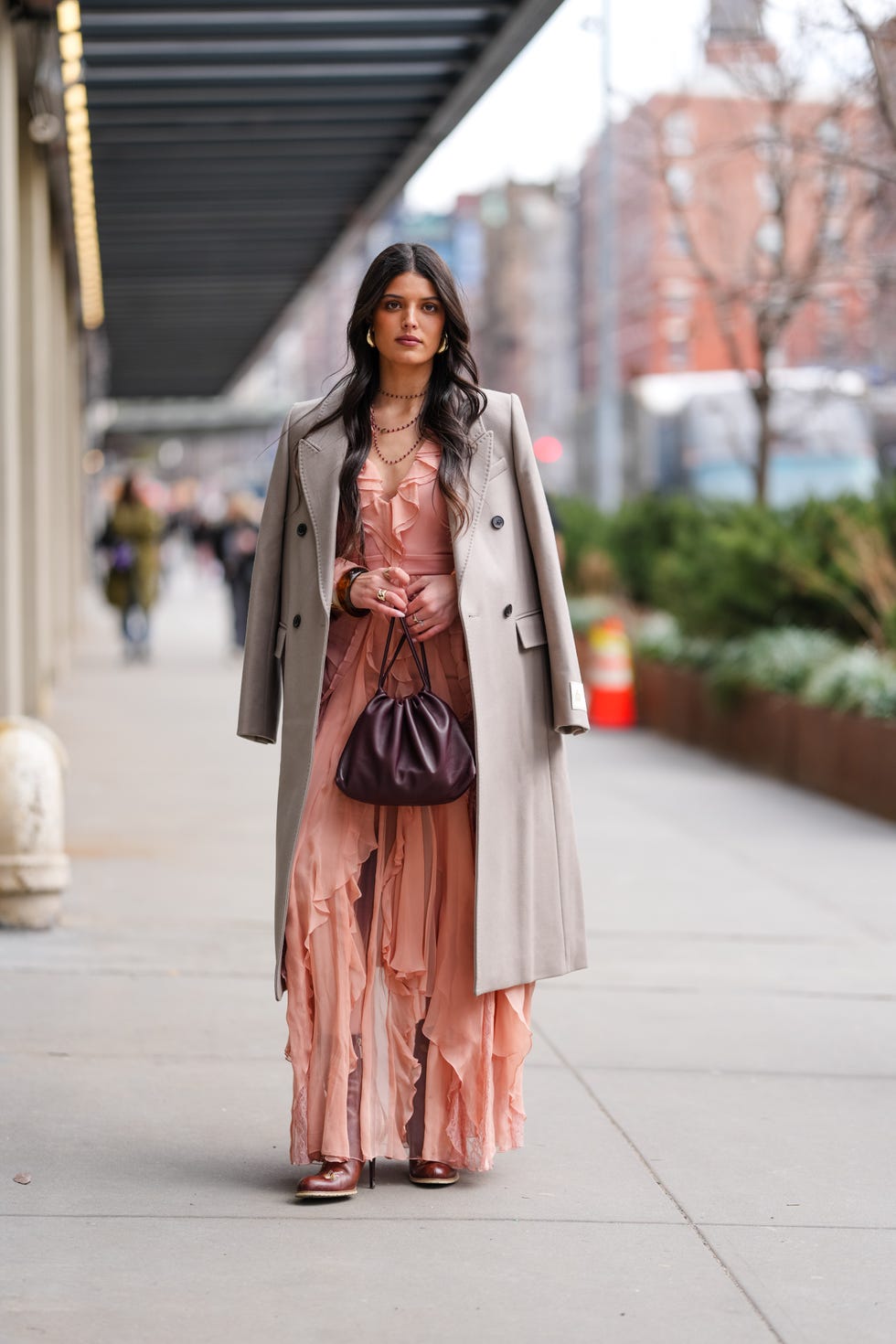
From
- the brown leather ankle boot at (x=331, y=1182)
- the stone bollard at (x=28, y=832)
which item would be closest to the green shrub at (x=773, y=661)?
the stone bollard at (x=28, y=832)

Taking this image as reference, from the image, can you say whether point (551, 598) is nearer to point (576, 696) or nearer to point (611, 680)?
point (576, 696)

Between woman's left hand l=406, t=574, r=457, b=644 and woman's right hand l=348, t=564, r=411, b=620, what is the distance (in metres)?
0.03

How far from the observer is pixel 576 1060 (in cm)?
592

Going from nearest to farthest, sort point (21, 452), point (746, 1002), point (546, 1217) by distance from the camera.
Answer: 1. point (546, 1217)
2. point (746, 1002)
3. point (21, 452)

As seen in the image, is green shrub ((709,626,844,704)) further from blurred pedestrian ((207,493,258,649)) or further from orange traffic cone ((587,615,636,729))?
blurred pedestrian ((207,493,258,649))

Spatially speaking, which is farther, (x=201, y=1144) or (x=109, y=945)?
(x=109, y=945)

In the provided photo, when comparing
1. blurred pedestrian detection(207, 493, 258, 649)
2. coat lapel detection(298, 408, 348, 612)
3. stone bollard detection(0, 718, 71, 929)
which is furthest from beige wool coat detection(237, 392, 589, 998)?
blurred pedestrian detection(207, 493, 258, 649)

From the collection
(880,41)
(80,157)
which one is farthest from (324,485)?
(80,157)

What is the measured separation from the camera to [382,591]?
4.52 metres

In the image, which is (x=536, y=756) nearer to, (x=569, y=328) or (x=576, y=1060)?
(x=576, y=1060)

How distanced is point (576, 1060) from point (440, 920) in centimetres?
144

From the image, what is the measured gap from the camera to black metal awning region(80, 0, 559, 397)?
11477mm

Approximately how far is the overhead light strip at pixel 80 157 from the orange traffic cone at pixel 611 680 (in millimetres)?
5514

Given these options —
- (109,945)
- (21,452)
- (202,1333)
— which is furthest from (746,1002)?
(21,452)
